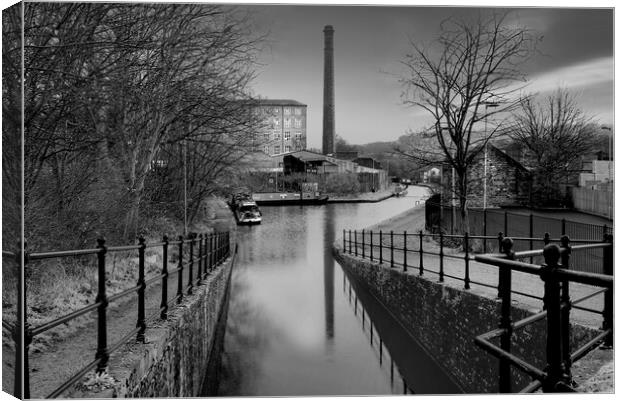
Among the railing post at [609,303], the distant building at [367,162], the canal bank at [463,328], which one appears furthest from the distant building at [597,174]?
the distant building at [367,162]

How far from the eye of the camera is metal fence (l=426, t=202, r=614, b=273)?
4.99 meters

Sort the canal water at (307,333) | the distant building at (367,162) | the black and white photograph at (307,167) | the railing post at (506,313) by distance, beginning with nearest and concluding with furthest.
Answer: the railing post at (506,313), the black and white photograph at (307,167), the canal water at (307,333), the distant building at (367,162)

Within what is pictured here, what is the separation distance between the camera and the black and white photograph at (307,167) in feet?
10.5

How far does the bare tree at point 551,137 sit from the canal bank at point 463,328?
3.88 ft

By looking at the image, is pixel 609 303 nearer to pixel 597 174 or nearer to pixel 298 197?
pixel 597 174

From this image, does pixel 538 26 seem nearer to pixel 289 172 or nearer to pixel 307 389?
pixel 307 389

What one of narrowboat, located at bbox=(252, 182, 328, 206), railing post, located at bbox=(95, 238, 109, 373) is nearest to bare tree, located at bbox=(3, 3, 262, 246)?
railing post, located at bbox=(95, 238, 109, 373)

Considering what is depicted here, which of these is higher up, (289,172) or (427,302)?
(289,172)

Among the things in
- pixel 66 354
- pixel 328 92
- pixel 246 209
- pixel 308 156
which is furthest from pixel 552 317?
pixel 246 209

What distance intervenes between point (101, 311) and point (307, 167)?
4963mm

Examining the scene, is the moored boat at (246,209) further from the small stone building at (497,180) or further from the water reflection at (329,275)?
the small stone building at (497,180)

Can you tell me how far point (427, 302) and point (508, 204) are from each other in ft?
4.89

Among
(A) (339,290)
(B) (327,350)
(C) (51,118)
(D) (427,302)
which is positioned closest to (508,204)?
(D) (427,302)

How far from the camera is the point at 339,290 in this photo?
8898 millimetres
